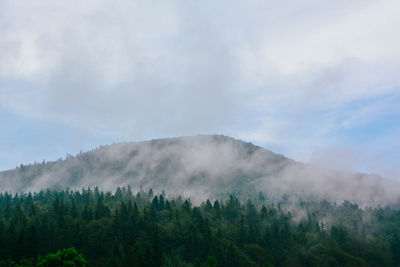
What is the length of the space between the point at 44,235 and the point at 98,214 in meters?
40.2

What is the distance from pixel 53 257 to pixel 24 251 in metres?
42.9

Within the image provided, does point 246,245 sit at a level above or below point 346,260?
above

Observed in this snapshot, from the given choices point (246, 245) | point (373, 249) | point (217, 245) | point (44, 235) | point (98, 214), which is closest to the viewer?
point (44, 235)

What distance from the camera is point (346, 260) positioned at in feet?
574

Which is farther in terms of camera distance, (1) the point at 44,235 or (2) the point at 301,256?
(2) the point at 301,256

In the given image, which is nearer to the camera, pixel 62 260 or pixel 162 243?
pixel 62 260

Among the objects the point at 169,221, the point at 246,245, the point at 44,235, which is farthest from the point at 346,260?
the point at 44,235

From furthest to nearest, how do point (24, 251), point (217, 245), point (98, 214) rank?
point (98, 214), point (217, 245), point (24, 251)

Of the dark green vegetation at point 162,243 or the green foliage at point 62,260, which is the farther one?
the dark green vegetation at point 162,243

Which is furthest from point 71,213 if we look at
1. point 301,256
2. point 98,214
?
point 301,256

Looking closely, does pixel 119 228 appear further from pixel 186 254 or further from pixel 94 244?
pixel 186 254

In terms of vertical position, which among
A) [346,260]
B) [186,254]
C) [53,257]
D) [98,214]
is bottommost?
[346,260]

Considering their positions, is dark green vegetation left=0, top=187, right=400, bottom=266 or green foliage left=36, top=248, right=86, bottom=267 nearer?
green foliage left=36, top=248, right=86, bottom=267

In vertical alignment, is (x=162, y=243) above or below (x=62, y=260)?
below
